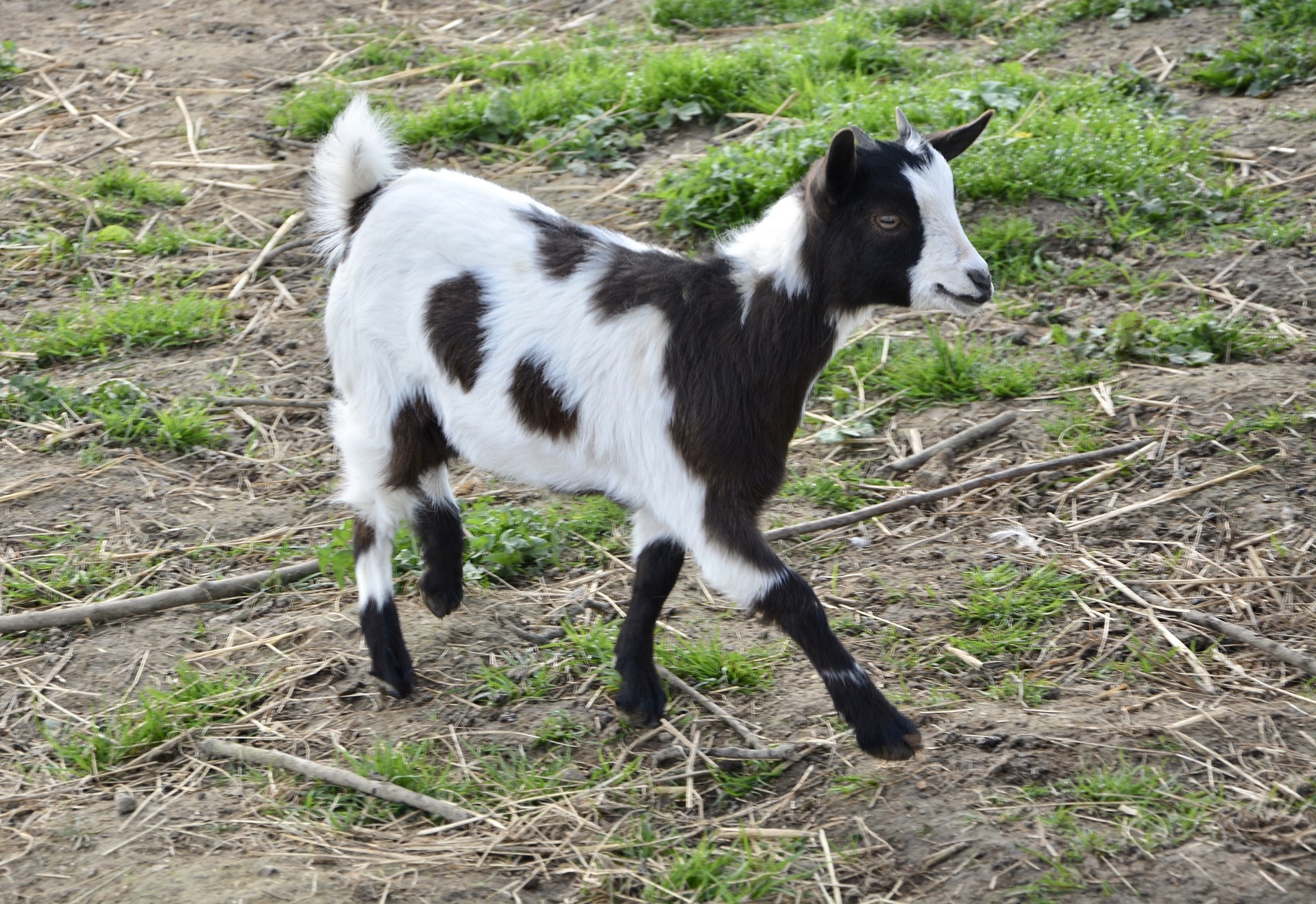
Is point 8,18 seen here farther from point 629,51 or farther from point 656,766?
point 656,766

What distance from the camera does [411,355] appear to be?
12.5 feet

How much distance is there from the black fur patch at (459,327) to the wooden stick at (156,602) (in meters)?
0.98

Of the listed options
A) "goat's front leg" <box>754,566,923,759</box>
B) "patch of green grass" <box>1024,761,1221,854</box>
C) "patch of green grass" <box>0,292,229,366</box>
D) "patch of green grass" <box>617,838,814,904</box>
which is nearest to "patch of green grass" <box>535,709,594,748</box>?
"patch of green grass" <box>617,838,814,904</box>

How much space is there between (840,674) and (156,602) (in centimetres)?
216

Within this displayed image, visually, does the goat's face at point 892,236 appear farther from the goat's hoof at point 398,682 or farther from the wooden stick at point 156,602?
the wooden stick at point 156,602

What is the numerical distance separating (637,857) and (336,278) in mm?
1851

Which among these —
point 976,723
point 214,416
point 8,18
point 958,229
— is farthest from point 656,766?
point 8,18

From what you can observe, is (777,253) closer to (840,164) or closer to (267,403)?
(840,164)

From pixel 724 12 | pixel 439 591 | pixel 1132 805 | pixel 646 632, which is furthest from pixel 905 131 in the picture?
pixel 724 12

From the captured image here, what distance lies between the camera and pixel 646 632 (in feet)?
12.3

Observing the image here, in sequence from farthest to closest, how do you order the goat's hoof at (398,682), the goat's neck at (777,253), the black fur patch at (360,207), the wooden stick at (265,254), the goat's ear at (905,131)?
the wooden stick at (265,254), the black fur patch at (360,207), the goat's hoof at (398,682), the goat's ear at (905,131), the goat's neck at (777,253)

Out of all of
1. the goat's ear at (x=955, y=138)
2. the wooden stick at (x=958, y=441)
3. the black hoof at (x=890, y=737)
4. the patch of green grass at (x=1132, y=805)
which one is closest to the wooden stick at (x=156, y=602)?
the black hoof at (x=890, y=737)

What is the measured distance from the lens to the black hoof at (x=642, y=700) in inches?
146

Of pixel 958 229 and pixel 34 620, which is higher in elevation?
pixel 958 229
